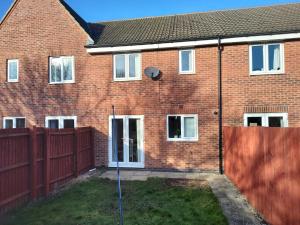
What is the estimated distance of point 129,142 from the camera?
47.4 ft

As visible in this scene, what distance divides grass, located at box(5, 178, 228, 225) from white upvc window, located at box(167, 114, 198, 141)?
344 centimetres

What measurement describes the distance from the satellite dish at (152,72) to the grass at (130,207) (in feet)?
17.5

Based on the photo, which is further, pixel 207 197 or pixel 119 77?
pixel 119 77

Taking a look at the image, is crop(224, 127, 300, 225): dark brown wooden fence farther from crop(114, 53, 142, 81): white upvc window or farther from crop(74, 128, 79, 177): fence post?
crop(114, 53, 142, 81): white upvc window

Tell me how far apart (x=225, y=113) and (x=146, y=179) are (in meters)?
4.62

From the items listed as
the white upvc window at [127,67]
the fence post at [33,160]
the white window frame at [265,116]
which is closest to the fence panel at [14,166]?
the fence post at [33,160]

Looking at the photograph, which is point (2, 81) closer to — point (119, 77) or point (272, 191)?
point (119, 77)

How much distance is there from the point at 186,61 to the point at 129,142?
4579 millimetres

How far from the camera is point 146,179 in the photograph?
11.8m

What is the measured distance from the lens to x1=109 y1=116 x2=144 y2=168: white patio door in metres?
14.3

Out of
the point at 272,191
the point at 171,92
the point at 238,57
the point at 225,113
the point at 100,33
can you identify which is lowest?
the point at 272,191

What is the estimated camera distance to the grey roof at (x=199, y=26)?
13.8 m

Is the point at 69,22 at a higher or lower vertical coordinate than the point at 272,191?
higher

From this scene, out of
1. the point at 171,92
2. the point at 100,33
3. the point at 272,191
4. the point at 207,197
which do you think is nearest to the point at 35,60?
the point at 100,33
